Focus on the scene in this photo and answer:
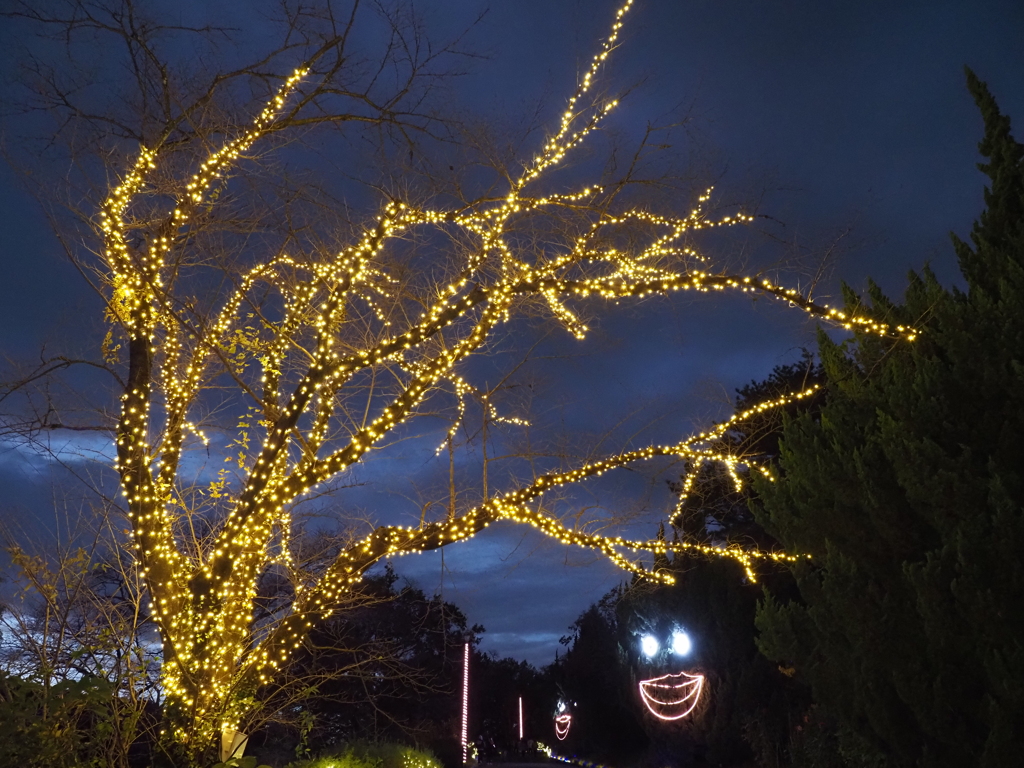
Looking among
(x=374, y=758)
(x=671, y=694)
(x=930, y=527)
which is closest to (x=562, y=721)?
(x=671, y=694)

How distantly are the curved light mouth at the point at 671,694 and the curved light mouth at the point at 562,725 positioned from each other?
20.4ft

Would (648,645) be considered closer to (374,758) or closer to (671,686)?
(671,686)

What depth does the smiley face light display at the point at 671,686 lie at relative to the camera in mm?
15461

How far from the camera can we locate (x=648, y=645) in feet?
56.5

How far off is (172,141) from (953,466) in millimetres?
7046

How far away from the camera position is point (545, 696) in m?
30.4

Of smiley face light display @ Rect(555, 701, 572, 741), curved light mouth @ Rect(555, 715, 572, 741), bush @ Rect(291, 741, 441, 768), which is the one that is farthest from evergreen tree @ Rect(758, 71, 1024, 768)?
smiley face light display @ Rect(555, 701, 572, 741)

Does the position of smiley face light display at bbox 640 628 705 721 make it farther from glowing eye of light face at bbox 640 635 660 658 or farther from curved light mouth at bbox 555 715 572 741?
curved light mouth at bbox 555 715 572 741

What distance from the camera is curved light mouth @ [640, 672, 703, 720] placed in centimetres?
1538

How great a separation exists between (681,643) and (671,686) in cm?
89

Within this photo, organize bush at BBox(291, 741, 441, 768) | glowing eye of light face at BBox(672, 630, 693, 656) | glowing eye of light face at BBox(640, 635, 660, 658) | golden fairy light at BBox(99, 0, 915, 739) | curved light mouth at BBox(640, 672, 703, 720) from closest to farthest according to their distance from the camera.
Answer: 1. golden fairy light at BBox(99, 0, 915, 739)
2. bush at BBox(291, 741, 441, 768)
3. curved light mouth at BBox(640, 672, 703, 720)
4. glowing eye of light face at BBox(672, 630, 693, 656)
5. glowing eye of light face at BBox(640, 635, 660, 658)

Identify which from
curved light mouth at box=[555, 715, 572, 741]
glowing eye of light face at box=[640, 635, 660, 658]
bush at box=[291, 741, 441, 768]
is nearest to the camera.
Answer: bush at box=[291, 741, 441, 768]

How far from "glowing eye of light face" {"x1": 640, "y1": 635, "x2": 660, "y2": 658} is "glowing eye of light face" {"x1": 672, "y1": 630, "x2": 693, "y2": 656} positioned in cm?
63

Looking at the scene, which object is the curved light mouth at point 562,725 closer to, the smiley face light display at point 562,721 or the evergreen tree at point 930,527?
the smiley face light display at point 562,721
